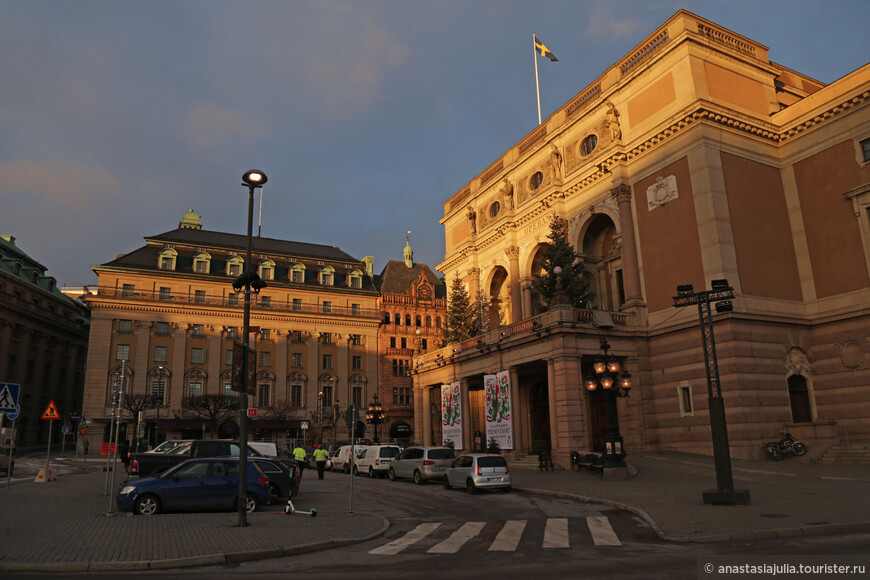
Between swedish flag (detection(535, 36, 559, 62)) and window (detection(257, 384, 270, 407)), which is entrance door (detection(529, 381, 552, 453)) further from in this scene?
window (detection(257, 384, 270, 407))

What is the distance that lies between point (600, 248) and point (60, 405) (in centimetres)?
6539

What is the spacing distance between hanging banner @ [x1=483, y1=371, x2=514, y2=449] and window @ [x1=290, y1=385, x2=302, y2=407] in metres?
38.5

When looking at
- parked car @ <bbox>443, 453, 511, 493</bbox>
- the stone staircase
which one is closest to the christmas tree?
parked car @ <bbox>443, 453, 511, 493</bbox>

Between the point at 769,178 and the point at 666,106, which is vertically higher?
the point at 666,106

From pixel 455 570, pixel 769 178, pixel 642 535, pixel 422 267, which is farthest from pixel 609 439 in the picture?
pixel 422 267

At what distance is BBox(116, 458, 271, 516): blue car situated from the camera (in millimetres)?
16062

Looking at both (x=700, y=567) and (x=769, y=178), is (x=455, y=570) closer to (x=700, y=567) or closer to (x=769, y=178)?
(x=700, y=567)


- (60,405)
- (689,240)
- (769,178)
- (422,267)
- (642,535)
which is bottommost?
(642,535)

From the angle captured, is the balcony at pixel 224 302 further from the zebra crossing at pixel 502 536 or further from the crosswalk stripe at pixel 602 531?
the crosswalk stripe at pixel 602 531

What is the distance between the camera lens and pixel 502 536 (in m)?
13.2

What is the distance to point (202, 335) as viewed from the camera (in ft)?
223

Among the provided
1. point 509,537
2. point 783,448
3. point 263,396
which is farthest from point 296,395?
point 509,537

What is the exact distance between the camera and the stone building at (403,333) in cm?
7375

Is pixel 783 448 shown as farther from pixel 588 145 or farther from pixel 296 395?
pixel 296 395
